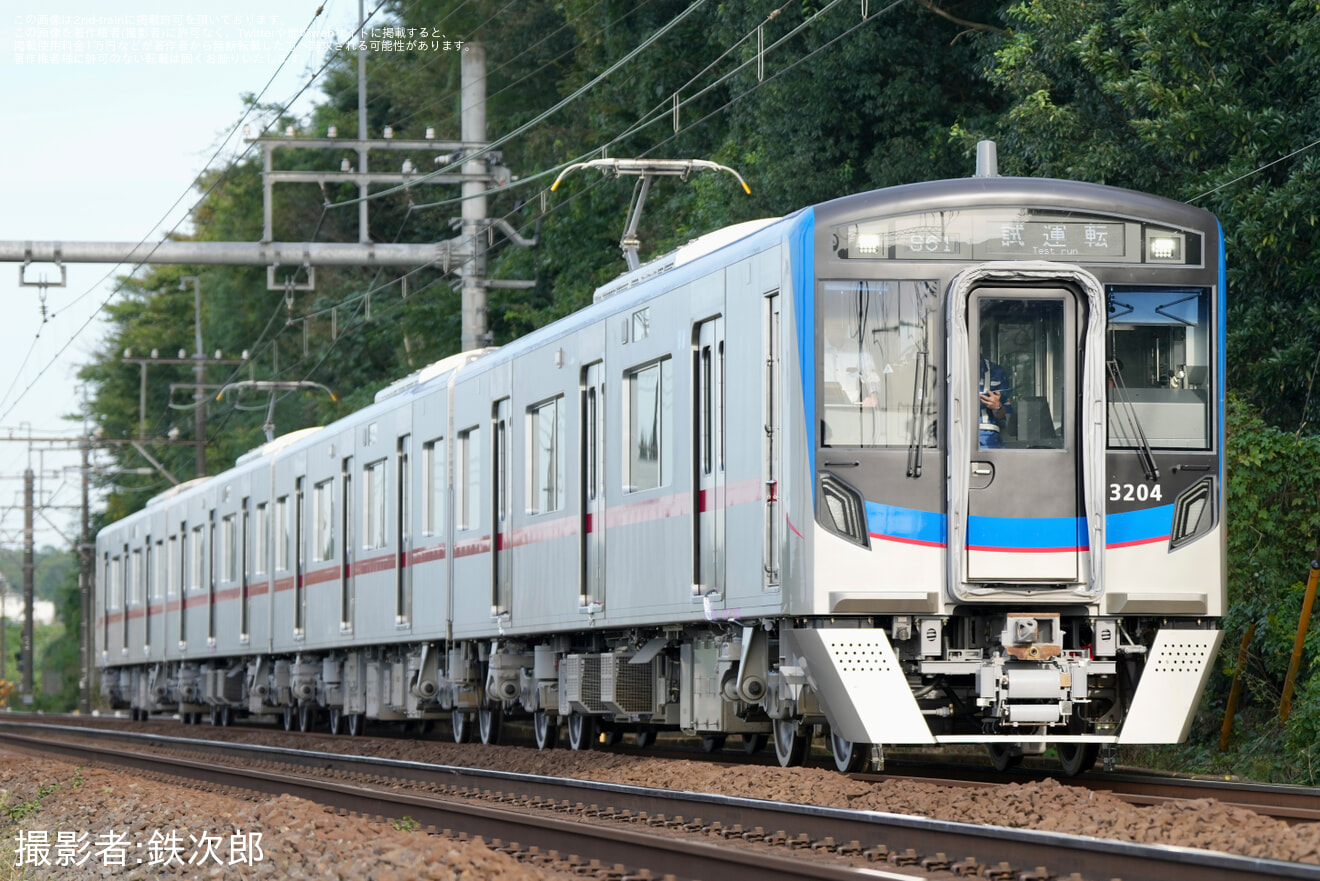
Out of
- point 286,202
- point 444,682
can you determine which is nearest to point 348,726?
point 444,682

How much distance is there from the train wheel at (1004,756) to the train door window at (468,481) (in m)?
6.70

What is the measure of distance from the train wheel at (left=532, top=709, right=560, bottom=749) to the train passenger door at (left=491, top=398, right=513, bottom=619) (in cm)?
96

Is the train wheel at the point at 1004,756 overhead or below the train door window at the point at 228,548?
below

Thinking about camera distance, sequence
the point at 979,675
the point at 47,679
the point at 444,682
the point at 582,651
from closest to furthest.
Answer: the point at 979,675
the point at 582,651
the point at 444,682
the point at 47,679

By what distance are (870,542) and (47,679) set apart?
61.4 meters

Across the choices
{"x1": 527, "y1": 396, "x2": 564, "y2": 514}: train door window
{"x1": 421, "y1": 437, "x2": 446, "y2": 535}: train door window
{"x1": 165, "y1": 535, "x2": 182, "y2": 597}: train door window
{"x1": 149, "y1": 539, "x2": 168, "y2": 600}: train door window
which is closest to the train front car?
{"x1": 527, "y1": 396, "x2": 564, "y2": 514}: train door window

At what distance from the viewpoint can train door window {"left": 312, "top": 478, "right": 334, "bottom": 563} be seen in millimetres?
23938

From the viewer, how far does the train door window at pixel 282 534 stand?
85.5ft

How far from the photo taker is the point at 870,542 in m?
11.4

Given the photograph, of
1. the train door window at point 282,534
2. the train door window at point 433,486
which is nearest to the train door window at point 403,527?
the train door window at point 433,486

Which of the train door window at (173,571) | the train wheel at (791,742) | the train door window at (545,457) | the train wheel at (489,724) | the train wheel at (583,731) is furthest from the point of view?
the train door window at (173,571)

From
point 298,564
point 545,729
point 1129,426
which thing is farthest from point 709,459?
point 298,564

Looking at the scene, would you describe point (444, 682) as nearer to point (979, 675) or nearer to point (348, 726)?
point (348, 726)

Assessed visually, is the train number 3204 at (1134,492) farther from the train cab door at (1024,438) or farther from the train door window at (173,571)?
the train door window at (173,571)
